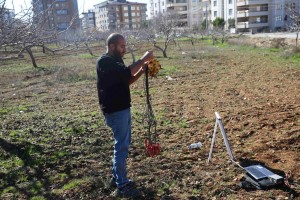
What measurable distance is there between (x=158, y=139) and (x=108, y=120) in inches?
84.5

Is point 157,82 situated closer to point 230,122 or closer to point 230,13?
→ point 230,122

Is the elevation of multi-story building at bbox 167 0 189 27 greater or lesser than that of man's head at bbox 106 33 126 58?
greater

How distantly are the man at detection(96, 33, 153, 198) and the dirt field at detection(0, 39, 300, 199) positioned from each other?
1.86 ft

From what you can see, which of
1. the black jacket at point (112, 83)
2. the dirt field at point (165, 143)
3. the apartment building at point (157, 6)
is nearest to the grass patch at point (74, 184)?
the dirt field at point (165, 143)

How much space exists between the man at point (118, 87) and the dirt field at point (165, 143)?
1.86ft

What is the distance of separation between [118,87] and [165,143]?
2.21 metres

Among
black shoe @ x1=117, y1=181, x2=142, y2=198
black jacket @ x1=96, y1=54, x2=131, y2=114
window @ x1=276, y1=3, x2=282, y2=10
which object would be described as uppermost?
window @ x1=276, y1=3, x2=282, y2=10

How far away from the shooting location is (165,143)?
5.36 meters

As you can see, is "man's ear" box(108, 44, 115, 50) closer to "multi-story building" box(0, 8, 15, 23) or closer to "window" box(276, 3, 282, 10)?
"multi-story building" box(0, 8, 15, 23)

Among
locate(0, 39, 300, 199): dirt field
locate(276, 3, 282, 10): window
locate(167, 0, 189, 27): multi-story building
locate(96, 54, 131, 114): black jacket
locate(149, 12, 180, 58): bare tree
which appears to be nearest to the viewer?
locate(96, 54, 131, 114): black jacket

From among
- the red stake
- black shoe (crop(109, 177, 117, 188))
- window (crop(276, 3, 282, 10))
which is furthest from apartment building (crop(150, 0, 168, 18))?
black shoe (crop(109, 177, 117, 188))

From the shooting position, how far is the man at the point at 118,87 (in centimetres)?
333

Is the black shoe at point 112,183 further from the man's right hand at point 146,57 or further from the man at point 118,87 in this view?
the man's right hand at point 146,57

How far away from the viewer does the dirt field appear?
3.88 metres
